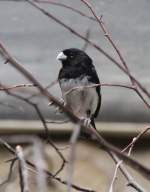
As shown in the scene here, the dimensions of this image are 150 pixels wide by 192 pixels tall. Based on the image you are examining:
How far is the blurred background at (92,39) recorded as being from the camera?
417 centimetres

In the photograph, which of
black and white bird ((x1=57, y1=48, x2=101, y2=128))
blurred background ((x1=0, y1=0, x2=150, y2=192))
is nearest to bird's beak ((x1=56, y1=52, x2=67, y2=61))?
black and white bird ((x1=57, y1=48, x2=101, y2=128))

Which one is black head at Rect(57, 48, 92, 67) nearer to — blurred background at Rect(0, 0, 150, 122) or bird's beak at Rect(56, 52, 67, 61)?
bird's beak at Rect(56, 52, 67, 61)

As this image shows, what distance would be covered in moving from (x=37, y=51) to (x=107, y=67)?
1.35ft

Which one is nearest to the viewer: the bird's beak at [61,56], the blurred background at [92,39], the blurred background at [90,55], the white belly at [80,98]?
the white belly at [80,98]

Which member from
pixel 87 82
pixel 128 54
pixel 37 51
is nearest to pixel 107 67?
pixel 128 54

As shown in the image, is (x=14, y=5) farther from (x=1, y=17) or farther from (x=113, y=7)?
(x=113, y=7)

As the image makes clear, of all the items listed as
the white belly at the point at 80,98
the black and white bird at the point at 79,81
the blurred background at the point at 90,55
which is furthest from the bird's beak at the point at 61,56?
the blurred background at the point at 90,55

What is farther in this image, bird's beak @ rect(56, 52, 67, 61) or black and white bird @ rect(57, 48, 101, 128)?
bird's beak @ rect(56, 52, 67, 61)

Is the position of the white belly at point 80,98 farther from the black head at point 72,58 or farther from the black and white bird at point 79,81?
the black head at point 72,58

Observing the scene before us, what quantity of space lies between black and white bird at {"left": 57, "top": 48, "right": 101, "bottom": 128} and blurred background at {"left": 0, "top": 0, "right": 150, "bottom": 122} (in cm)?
→ 77

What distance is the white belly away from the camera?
10.5 feet

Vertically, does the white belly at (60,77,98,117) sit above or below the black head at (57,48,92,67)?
below

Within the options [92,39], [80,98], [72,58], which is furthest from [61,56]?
[92,39]

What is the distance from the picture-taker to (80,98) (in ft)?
10.8
